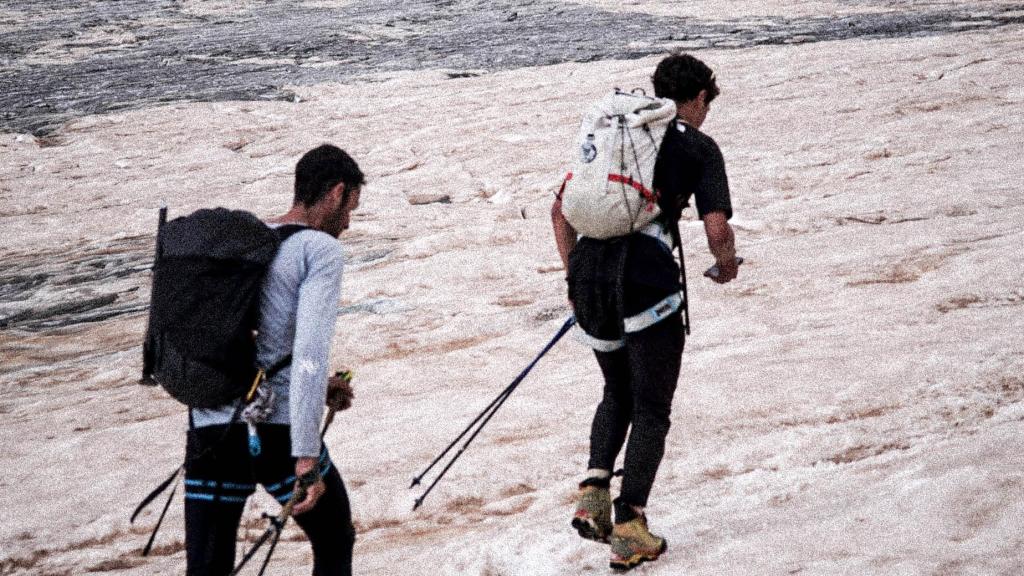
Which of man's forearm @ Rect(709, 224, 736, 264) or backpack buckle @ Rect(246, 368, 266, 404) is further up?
man's forearm @ Rect(709, 224, 736, 264)

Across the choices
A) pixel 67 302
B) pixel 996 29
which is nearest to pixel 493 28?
pixel 996 29

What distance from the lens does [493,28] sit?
25234mm

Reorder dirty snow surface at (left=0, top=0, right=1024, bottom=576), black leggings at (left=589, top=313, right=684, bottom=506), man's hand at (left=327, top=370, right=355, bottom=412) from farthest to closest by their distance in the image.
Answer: dirty snow surface at (left=0, top=0, right=1024, bottom=576)
black leggings at (left=589, top=313, right=684, bottom=506)
man's hand at (left=327, top=370, right=355, bottom=412)

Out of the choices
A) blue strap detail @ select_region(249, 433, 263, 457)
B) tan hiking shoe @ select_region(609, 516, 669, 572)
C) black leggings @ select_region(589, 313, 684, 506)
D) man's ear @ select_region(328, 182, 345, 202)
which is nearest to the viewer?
blue strap detail @ select_region(249, 433, 263, 457)

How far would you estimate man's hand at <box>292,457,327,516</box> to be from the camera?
3.15 metres

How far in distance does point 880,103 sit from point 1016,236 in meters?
5.59

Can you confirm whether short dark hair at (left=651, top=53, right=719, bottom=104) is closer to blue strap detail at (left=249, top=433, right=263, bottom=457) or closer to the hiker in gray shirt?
the hiker in gray shirt

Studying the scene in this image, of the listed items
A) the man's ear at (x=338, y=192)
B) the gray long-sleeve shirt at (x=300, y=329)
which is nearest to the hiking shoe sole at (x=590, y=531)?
the gray long-sleeve shirt at (x=300, y=329)

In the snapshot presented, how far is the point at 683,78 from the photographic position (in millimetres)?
3881

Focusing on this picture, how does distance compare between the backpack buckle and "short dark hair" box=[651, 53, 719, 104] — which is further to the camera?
"short dark hair" box=[651, 53, 719, 104]

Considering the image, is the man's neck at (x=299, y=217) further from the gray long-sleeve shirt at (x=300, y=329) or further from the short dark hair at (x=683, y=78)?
the short dark hair at (x=683, y=78)

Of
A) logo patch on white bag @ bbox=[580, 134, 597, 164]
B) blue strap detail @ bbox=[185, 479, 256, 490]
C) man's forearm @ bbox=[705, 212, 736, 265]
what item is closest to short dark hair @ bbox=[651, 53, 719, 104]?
logo patch on white bag @ bbox=[580, 134, 597, 164]

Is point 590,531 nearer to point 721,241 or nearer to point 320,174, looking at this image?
point 721,241

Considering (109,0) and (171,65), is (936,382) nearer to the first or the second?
(171,65)
